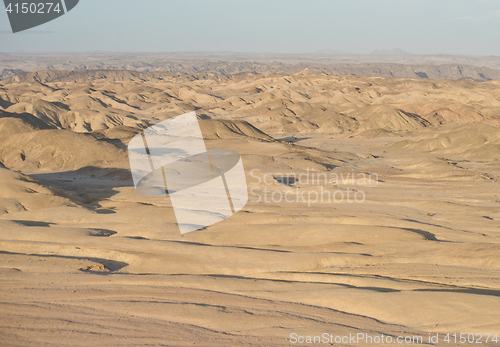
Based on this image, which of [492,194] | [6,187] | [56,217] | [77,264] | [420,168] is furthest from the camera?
[420,168]

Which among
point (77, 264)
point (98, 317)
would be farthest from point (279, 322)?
point (77, 264)

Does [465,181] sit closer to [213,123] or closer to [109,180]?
[109,180]

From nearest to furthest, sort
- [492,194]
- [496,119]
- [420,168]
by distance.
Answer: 1. [492,194]
2. [420,168]
3. [496,119]

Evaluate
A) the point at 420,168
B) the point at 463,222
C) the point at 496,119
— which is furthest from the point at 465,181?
the point at 496,119

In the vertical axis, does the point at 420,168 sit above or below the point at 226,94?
below

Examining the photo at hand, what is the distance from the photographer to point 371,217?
18672mm

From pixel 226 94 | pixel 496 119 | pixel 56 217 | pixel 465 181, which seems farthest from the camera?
pixel 226 94

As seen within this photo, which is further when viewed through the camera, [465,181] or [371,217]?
[465,181]

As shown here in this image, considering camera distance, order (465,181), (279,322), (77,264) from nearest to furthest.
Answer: (279,322) → (77,264) → (465,181)

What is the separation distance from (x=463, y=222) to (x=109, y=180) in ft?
79.2

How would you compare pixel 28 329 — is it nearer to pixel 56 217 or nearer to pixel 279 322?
pixel 279 322

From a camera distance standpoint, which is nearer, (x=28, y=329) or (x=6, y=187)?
(x=28, y=329)

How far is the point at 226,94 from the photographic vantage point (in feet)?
366

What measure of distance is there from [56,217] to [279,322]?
43.1ft
